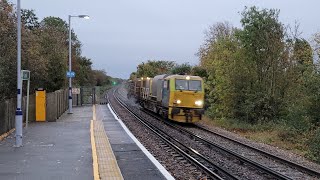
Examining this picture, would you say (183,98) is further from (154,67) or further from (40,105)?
(154,67)

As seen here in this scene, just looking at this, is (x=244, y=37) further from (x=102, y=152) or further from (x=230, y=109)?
(x=102, y=152)

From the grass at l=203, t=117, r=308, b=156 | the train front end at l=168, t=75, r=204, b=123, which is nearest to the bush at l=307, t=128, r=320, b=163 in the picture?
the grass at l=203, t=117, r=308, b=156

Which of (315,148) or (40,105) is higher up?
(40,105)

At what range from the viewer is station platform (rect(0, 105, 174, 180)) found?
10867 millimetres

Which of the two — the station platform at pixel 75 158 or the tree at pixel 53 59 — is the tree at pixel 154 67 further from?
the station platform at pixel 75 158

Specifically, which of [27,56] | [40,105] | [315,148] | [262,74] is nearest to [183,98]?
[262,74]

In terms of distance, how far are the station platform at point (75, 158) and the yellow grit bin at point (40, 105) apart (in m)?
4.44

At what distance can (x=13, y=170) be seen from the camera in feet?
36.7

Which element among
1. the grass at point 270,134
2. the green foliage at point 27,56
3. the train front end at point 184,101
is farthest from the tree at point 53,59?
the grass at point 270,134

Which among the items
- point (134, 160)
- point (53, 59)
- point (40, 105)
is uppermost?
point (53, 59)

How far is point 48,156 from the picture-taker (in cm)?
1352

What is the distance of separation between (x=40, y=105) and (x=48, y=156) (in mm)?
11802

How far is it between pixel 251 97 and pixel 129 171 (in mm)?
19181

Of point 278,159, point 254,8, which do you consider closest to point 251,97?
point 254,8
